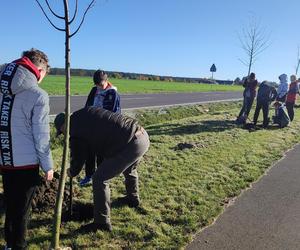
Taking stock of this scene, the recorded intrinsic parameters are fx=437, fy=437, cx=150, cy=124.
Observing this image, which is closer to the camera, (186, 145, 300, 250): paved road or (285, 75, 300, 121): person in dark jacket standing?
(186, 145, 300, 250): paved road

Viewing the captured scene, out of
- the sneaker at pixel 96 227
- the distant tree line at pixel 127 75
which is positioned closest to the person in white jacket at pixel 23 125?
the sneaker at pixel 96 227

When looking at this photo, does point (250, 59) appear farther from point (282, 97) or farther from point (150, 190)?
point (150, 190)

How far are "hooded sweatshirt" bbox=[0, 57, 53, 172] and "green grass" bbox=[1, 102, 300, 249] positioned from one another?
131cm

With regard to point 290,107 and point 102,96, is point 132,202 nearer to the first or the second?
point 102,96

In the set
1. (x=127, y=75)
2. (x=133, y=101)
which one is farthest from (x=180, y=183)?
(x=127, y=75)

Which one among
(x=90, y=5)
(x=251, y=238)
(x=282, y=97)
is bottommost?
(x=251, y=238)

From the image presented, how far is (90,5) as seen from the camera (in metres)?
4.32

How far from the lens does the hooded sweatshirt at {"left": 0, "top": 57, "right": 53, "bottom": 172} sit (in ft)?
12.3

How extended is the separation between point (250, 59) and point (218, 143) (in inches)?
854

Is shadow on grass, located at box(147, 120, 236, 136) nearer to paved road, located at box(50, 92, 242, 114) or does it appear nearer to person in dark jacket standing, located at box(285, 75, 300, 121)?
person in dark jacket standing, located at box(285, 75, 300, 121)

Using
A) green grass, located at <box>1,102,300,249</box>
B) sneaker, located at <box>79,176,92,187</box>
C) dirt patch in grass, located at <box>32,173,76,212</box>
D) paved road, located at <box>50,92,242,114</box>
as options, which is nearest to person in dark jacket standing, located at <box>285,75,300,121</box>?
green grass, located at <box>1,102,300,249</box>

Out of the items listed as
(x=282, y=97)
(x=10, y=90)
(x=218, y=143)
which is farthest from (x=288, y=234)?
(x=282, y=97)

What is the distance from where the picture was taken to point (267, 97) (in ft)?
49.1

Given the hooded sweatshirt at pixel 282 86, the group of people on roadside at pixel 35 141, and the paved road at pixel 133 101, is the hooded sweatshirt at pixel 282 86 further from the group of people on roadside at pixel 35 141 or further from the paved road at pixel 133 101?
the group of people on roadside at pixel 35 141
